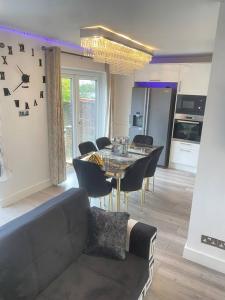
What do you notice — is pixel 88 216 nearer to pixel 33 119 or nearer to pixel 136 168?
pixel 136 168

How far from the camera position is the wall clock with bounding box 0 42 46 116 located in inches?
128

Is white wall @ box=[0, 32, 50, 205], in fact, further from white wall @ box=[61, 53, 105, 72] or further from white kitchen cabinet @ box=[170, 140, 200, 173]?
white kitchen cabinet @ box=[170, 140, 200, 173]

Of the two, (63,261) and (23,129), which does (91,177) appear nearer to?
(63,261)

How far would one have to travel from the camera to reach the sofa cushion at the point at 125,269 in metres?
1.70

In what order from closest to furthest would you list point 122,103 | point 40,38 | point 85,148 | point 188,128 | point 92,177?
point 92,177, point 40,38, point 85,148, point 188,128, point 122,103

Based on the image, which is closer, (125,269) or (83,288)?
(83,288)

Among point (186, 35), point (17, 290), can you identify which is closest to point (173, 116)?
point (186, 35)

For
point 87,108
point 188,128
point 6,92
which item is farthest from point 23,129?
point 188,128

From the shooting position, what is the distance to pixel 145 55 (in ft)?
12.7

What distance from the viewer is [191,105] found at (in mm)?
4945

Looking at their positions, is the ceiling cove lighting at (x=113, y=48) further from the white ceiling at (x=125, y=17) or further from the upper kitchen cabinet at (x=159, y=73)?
the upper kitchen cabinet at (x=159, y=73)

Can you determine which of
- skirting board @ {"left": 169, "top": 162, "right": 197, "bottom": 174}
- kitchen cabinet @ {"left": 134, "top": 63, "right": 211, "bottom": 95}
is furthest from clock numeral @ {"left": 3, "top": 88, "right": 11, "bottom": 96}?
skirting board @ {"left": 169, "top": 162, "right": 197, "bottom": 174}

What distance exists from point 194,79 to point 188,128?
1.04 m

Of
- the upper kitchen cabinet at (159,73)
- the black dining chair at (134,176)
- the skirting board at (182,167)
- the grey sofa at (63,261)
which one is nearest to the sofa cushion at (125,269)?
the grey sofa at (63,261)
